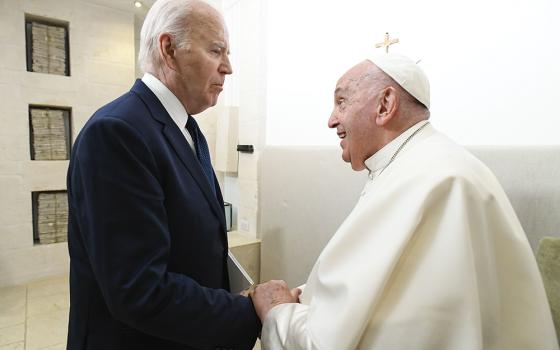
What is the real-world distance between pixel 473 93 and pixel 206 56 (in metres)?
1.15

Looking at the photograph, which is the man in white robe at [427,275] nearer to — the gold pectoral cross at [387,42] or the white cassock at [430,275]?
the white cassock at [430,275]

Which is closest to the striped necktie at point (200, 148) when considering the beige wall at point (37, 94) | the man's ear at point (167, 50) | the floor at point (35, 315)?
the man's ear at point (167, 50)

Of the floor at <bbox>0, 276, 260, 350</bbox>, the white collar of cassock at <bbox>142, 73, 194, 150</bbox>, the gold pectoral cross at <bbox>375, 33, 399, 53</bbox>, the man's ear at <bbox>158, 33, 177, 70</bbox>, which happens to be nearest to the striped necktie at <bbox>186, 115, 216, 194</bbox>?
the white collar of cassock at <bbox>142, 73, 194, 150</bbox>

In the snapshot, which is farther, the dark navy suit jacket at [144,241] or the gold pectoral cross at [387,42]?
the gold pectoral cross at [387,42]

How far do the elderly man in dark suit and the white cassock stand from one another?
275mm

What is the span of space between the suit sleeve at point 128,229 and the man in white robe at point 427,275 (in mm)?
288

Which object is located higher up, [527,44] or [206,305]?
[527,44]

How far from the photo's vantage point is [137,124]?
817 mm

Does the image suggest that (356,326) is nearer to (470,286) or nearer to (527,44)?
(470,286)

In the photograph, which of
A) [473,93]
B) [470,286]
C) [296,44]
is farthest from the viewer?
[296,44]

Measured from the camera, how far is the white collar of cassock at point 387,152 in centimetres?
110

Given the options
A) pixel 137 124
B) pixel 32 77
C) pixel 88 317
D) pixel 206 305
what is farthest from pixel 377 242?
pixel 32 77

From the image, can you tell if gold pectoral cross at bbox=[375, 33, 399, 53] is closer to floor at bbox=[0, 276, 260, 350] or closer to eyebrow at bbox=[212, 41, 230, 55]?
eyebrow at bbox=[212, 41, 230, 55]

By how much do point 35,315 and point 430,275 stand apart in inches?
118
